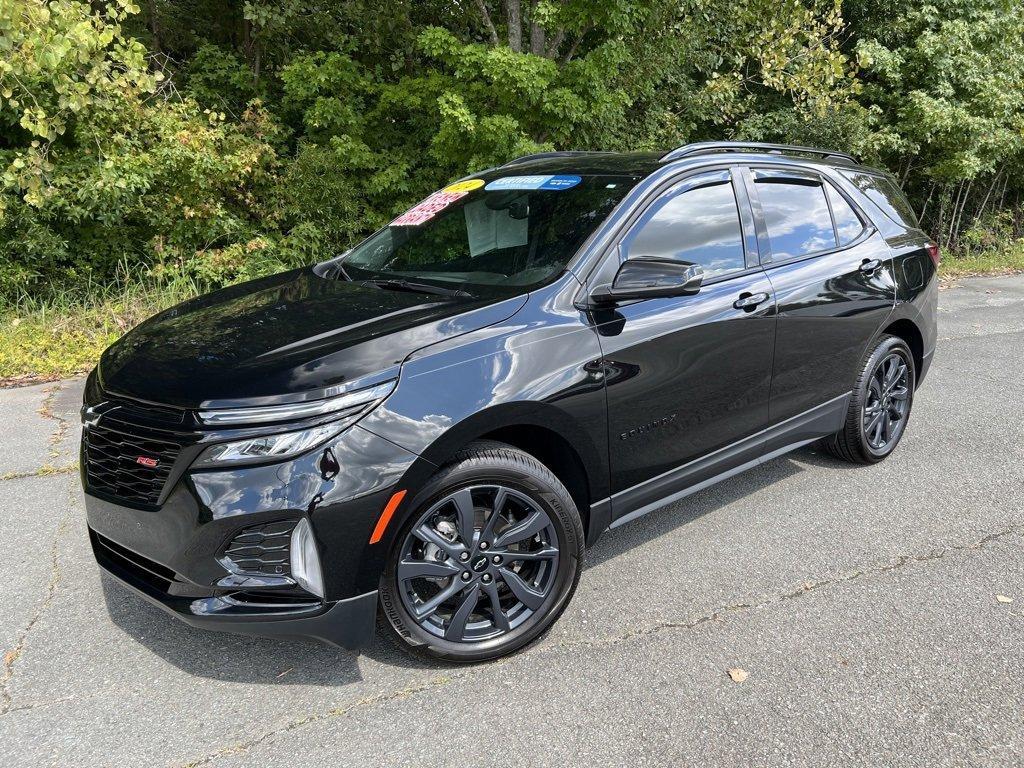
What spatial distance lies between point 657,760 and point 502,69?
7.21 m

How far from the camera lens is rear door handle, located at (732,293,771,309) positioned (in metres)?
3.42

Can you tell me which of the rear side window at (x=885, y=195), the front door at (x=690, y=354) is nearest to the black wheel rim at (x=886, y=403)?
the rear side window at (x=885, y=195)

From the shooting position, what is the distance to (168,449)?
93.7 inches

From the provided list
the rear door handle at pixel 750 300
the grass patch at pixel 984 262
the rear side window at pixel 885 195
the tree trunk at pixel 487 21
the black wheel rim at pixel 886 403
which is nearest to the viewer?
the rear door handle at pixel 750 300

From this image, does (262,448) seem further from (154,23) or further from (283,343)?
(154,23)

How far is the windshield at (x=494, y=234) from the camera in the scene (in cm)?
308

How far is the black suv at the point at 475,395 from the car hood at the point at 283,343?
0.04ft

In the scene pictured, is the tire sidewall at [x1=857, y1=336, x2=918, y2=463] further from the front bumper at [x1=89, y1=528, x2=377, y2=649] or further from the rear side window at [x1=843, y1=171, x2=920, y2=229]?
the front bumper at [x1=89, y1=528, x2=377, y2=649]

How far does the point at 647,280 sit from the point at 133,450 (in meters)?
1.89

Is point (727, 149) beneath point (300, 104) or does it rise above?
beneath

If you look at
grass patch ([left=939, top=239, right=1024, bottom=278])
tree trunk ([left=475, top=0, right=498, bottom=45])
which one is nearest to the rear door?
tree trunk ([left=475, top=0, right=498, bottom=45])

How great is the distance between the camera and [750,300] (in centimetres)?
347

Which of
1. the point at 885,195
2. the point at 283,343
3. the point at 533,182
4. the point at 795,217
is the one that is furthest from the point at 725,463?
the point at 885,195

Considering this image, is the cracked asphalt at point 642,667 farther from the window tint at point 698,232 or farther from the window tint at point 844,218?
the window tint at point 844,218
